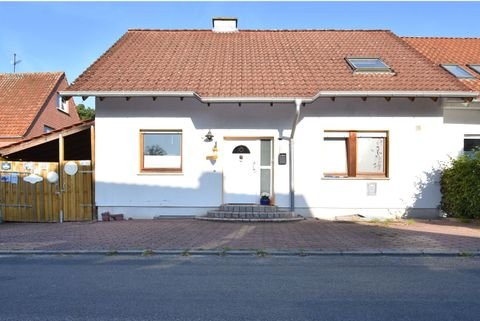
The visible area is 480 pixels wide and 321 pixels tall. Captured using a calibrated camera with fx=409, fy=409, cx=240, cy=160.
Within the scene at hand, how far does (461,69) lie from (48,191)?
14.3 meters

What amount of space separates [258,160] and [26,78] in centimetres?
1868


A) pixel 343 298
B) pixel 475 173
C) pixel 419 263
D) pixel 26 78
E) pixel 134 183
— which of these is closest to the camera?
pixel 343 298

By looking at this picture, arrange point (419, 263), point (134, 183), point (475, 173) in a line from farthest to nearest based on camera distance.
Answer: point (134, 183) → point (475, 173) → point (419, 263)

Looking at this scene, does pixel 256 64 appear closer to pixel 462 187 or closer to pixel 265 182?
pixel 265 182

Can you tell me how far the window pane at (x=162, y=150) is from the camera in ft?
39.4

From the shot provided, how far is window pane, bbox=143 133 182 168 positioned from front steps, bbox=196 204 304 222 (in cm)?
184

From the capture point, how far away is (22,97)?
22.3 m

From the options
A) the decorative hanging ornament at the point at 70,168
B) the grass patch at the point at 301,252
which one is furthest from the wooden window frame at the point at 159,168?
the grass patch at the point at 301,252

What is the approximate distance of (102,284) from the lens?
5.45 m

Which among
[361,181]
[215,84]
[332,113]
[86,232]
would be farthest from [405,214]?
[86,232]

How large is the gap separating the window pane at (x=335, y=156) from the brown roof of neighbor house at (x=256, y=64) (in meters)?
1.57

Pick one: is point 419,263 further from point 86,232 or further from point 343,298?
point 86,232

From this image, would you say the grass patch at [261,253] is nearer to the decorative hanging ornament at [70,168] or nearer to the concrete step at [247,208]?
the concrete step at [247,208]

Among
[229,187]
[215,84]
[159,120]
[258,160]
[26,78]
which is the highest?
[26,78]
